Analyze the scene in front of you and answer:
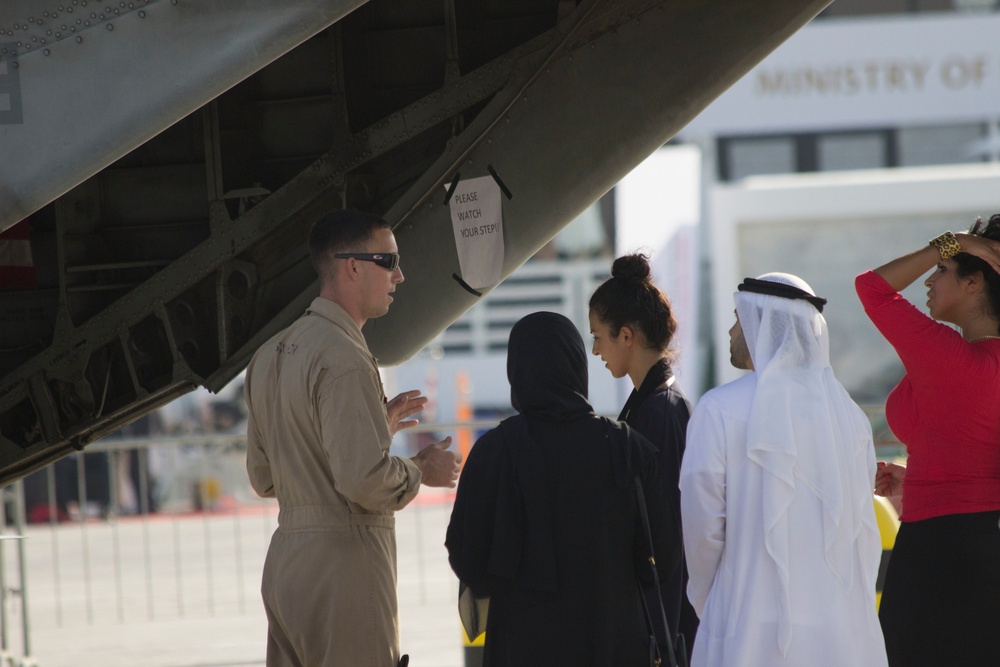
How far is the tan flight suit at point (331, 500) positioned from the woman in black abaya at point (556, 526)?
1.01 feet

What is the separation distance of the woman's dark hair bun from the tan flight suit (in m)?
1.13

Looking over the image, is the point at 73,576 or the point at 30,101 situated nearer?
the point at 30,101

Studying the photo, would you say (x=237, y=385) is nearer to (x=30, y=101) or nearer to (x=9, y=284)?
(x=9, y=284)

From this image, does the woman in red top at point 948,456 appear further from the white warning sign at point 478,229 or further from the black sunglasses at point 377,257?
the white warning sign at point 478,229

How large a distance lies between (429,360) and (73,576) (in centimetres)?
1117

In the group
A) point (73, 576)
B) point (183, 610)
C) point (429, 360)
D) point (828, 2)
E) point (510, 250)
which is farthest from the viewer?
point (429, 360)

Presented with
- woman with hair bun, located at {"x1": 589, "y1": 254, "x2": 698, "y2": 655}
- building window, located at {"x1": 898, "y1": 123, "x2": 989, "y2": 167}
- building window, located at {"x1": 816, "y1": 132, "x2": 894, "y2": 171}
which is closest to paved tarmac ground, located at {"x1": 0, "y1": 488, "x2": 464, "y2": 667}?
woman with hair bun, located at {"x1": 589, "y1": 254, "x2": 698, "y2": 655}

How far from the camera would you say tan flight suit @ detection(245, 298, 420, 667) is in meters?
3.30

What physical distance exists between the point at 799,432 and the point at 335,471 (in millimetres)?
1361

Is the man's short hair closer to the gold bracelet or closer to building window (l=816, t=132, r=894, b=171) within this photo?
the gold bracelet

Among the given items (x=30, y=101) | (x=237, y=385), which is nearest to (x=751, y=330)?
(x=30, y=101)

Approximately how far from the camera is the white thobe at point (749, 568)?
3154mm

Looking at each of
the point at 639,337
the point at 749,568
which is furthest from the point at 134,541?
the point at 749,568

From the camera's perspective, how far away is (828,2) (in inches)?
188
